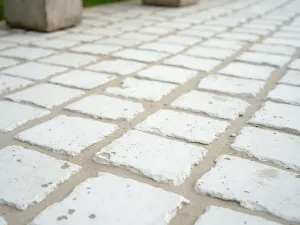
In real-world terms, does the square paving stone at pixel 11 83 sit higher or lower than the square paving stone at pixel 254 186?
higher

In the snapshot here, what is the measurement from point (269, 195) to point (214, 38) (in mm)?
2483

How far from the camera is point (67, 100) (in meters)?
2.02

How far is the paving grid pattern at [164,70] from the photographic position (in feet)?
4.46

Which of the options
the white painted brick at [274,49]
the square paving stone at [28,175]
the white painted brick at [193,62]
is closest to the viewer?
the square paving stone at [28,175]

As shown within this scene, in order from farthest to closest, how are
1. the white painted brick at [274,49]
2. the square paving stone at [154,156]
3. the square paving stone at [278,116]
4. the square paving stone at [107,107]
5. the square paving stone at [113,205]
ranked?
the white painted brick at [274,49], the square paving stone at [107,107], the square paving stone at [278,116], the square paving stone at [154,156], the square paving stone at [113,205]

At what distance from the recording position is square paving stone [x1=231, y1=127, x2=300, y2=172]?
1.43m

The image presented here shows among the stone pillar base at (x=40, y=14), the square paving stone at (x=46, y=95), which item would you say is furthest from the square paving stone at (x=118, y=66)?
the stone pillar base at (x=40, y=14)

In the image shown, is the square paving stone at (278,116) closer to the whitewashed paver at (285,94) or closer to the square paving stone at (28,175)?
the whitewashed paver at (285,94)

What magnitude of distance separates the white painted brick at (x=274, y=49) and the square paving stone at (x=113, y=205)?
2174 millimetres

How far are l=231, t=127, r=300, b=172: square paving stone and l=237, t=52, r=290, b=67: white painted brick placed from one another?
1.17 metres

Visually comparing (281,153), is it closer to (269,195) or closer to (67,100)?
(269,195)

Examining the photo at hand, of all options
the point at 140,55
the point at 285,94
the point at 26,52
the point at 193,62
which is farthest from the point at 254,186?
the point at 26,52

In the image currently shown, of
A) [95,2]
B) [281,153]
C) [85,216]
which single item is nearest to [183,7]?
[95,2]

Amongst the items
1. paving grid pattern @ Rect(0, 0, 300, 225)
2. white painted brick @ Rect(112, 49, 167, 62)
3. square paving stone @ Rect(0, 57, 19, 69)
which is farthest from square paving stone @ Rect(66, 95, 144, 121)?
square paving stone @ Rect(0, 57, 19, 69)
